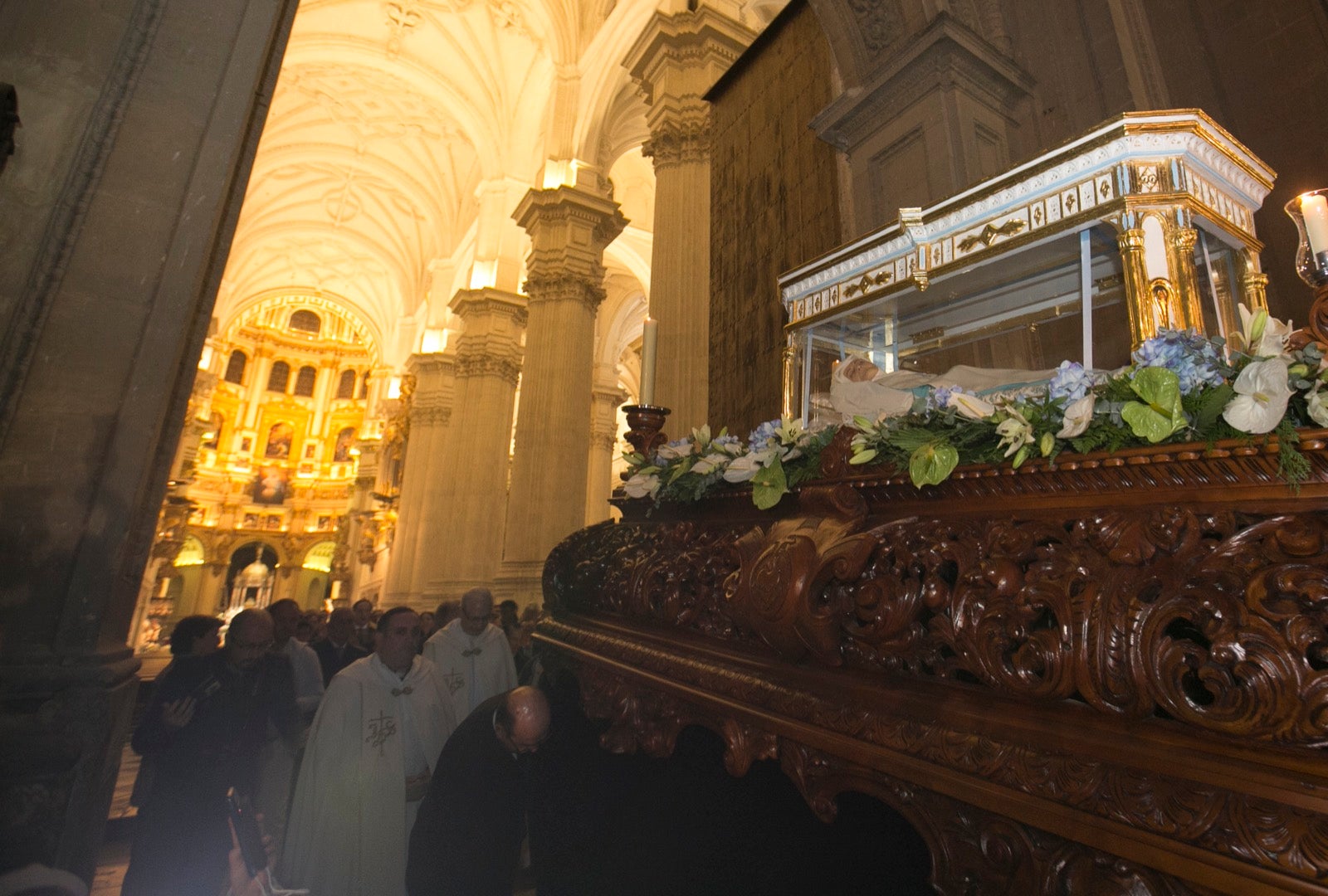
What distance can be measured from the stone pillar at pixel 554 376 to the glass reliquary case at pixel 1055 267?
7.24m

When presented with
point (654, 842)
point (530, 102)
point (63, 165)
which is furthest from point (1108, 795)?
point (530, 102)

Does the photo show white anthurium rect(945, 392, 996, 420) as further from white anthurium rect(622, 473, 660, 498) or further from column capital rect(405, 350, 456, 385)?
column capital rect(405, 350, 456, 385)

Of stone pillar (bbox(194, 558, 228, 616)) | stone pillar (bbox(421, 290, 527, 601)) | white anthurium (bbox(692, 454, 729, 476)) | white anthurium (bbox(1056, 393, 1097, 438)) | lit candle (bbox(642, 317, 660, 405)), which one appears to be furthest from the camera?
stone pillar (bbox(194, 558, 228, 616))

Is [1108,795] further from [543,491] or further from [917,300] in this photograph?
[543,491]

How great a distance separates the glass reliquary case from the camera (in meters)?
1.55

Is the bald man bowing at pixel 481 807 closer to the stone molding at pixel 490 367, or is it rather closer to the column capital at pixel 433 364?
the stone molding at pixel 490 367

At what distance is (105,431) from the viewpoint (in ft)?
8.12

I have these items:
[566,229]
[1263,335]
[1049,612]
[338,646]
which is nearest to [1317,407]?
[1263,335]

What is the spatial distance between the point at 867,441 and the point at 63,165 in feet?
11.0

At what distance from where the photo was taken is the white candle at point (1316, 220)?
1.15 meters

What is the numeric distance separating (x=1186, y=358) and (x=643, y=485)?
1.58 meters

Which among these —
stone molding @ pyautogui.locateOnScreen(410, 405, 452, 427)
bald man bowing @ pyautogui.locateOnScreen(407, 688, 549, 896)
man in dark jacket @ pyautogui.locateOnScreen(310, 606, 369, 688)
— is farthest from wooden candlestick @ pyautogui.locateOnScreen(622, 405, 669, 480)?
stone molding @ pyautogui.locateOnScreen(410, 405, 452, 427)

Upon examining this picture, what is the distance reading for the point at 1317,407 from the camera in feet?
2.73

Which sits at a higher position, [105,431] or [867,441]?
[105,431]
